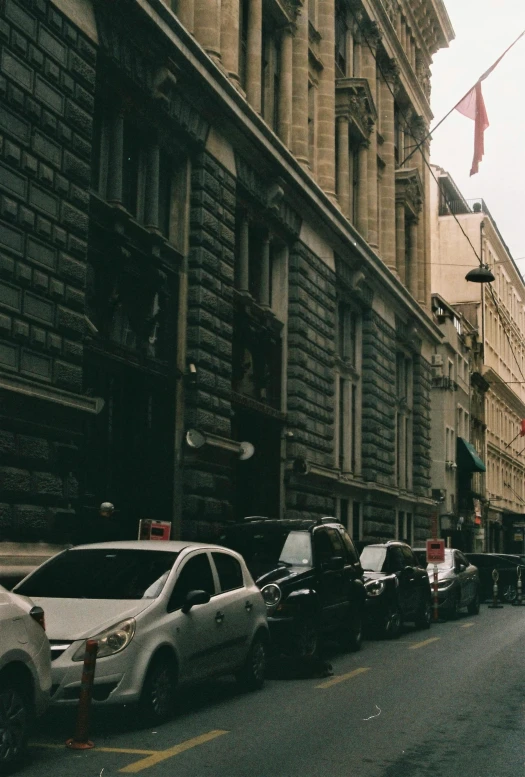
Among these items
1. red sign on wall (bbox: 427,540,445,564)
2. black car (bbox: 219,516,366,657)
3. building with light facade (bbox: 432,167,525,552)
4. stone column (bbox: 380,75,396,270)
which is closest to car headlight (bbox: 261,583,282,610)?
black car (bbox: 219,516,366,657)

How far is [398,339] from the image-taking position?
4262cm

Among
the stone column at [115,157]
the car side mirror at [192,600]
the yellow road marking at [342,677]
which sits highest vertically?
the stone column at [115,157]

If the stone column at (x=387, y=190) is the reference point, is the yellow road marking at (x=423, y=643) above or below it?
below

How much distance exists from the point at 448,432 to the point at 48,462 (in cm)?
3980

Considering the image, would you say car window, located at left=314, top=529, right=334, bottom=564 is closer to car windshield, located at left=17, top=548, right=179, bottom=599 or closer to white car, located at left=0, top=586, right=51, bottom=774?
car windshield, located at left=17, top=548, right=179, bottom=599

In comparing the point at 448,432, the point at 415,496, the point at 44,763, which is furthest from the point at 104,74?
the point at 448,432

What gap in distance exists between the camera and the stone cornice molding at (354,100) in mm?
35344

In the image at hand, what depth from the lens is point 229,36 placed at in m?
24.9

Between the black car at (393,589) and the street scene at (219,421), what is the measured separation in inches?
2.7

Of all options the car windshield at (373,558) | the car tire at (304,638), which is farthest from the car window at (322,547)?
the car windshield at (373,558)

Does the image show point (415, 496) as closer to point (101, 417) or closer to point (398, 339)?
point (398, 339)

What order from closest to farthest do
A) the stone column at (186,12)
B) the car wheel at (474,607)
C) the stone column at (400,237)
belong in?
1. the stone column at (186,12)
2. the car wheel at (474,607)
3. the stone column at (400,237)

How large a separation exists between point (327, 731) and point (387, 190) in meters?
34.1

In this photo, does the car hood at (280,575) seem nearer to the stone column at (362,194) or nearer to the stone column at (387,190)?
the stone column at (362,194)
